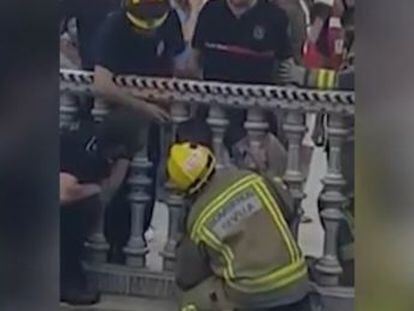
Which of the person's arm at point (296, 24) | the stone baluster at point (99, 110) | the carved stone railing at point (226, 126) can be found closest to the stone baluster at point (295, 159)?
the carved stone railing at point (226, 126)

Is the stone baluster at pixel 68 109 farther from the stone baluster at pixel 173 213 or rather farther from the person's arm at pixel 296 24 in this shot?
the person's arm at pixel 296 24

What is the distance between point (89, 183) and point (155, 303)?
0.26 metres

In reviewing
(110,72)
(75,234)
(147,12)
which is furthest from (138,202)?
(147,12)

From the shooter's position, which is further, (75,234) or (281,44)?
(75,234)

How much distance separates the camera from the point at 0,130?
1867 mm

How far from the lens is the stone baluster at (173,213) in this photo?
1.80 metres

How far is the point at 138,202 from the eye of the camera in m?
1.83

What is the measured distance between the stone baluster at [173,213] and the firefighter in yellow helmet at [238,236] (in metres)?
0.02

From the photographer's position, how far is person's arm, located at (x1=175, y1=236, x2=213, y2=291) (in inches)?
71.3

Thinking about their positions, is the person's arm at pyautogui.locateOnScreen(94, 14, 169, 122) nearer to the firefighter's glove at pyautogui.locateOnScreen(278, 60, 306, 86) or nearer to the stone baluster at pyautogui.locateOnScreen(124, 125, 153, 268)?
the stone baluster at pyautogui.locateOnScreen(124, 125, 153, 268)

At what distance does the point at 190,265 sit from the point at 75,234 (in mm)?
233

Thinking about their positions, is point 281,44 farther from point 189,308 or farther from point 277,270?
point 189,308

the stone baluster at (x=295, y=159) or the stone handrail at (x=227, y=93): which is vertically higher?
the stone handrail at (x=227, y=93)

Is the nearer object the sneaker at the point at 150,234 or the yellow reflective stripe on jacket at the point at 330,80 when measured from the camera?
the yellow reflective stripe on jacket at the point at 330,80
